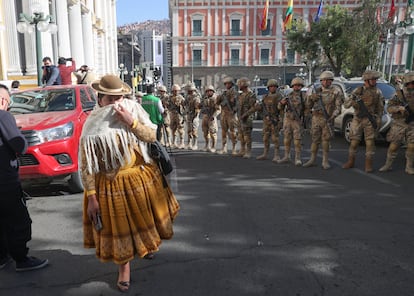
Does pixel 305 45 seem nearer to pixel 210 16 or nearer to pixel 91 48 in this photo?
pixel 91 48

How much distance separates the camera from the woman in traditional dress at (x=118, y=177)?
9.42 feet

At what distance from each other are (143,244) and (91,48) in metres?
30.4

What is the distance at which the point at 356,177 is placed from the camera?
693cm

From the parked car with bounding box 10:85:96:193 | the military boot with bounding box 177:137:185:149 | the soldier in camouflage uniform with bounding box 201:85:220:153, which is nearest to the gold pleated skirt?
the parked car with bounding box 10:85:96:193

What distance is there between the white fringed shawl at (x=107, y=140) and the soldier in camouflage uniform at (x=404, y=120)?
5.93 meters

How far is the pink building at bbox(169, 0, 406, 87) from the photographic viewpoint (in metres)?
57.4

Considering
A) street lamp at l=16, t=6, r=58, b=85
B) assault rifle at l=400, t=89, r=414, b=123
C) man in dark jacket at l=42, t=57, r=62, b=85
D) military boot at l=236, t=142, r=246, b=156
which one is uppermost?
→ street lamp at l=16, t=6, r=58, b=85

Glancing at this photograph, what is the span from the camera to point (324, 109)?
7.72 metres

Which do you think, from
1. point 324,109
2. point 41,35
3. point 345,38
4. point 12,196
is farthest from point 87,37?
point 12,196

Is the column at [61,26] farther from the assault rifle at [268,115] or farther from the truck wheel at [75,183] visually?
the truck wheel at [75,183]

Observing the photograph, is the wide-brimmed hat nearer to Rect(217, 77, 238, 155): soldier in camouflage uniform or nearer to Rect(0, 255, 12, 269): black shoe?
Rect(0, 255, 12, 269): black shoe

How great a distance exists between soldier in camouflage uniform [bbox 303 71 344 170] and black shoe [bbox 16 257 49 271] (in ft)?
18.7

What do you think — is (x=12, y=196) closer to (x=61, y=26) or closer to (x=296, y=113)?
(x=296, y=113)

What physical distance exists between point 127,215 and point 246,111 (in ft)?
21.1
